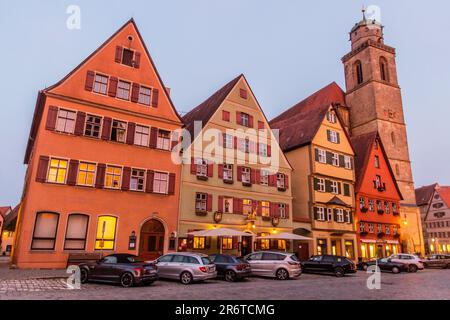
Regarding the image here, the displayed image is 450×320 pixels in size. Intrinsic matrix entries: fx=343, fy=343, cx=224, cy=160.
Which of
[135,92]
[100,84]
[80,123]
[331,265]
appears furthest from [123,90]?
[331,265]

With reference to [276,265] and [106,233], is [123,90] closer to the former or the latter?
[106,233]

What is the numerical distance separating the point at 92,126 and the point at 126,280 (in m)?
13.8

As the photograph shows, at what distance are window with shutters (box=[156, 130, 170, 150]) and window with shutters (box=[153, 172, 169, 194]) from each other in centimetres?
226

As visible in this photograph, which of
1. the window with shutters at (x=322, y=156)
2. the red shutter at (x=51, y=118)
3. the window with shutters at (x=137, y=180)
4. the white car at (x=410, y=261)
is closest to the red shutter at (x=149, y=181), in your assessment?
the window with shutters at (x=137, y=180)

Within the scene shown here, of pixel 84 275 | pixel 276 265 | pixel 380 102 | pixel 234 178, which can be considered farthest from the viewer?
pixel 380 102

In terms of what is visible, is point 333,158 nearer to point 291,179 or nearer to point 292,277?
point 291,179

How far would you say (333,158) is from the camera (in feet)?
129

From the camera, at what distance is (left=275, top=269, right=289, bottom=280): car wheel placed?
67.9 feet

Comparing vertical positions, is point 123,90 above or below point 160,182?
above

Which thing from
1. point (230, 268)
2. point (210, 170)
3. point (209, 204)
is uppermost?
point (210, 170)

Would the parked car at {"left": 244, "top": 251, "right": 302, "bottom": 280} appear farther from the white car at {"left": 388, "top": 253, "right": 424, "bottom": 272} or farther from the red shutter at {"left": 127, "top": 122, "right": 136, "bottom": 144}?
the white car at {"left": 388, "top": 253, "right": 424, "bottom": 272}

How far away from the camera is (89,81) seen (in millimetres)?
25531

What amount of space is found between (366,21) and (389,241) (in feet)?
140
